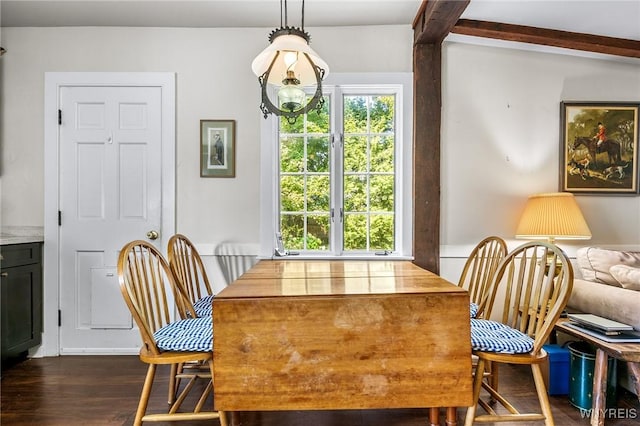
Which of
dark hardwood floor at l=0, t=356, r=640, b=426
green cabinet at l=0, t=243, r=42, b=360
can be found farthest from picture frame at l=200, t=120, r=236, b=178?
dark hardwood floor at l=0, t=356, r=640, b=426

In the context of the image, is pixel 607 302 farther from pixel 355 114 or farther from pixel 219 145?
pixel 219 145

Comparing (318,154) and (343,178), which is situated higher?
(318,154)

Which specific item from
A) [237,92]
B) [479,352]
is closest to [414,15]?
[237,92]

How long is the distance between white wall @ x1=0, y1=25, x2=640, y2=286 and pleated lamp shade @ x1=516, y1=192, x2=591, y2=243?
250 millimetres

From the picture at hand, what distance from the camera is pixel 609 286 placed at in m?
2.23

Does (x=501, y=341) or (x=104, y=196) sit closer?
(x=501, y=341)

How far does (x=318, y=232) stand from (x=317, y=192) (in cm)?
29

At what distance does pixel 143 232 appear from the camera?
9.32 ft

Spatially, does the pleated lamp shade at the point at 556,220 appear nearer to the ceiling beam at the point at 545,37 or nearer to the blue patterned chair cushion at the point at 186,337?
the ceiling beam at the point at 545,37

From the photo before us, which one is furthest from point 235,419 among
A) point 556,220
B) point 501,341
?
point 556,220

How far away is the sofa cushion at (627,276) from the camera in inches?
81.9

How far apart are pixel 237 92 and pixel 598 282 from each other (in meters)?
2.63

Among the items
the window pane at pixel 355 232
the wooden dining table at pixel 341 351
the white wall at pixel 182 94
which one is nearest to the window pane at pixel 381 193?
the window pane at pixel 355 232

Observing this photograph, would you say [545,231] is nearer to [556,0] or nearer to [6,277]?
[556,0]
